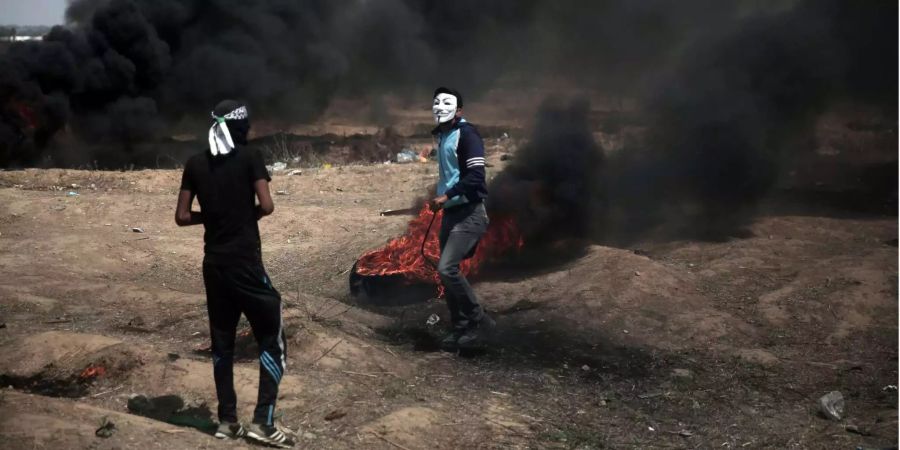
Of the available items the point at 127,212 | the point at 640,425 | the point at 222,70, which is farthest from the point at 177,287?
the point at 222,70

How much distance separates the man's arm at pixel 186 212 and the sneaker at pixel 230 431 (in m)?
1.11

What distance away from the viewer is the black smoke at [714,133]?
1010 centimetres

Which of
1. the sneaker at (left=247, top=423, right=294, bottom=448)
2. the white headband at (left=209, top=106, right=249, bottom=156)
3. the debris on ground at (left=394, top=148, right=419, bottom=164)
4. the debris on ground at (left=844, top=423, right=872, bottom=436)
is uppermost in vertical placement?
the white headband at (left=209, top=106, right=249, bottom=156)

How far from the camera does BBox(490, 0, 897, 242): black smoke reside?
10.1 meters

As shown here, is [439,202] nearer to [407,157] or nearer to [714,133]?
[714,133]

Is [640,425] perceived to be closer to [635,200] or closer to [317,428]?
[317,428]

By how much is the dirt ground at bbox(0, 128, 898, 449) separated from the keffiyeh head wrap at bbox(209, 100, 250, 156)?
1.51 m

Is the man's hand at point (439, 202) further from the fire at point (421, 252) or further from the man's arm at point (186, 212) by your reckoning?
the man's arm at point (186, 212)

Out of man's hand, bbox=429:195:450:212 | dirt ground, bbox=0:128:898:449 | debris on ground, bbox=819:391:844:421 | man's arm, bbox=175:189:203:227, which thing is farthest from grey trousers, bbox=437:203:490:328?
debris on ground, bbox=819:391:844:421

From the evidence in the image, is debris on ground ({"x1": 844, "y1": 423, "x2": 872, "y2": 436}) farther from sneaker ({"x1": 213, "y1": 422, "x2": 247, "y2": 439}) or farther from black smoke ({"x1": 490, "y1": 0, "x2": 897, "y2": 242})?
black smoke ({"x1": 490, "y1": 0, "x2": 897, "y2": 242})

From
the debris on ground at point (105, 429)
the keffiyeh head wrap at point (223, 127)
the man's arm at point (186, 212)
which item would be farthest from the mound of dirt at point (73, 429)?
the keffiyeh head wrap at point (223, 127)

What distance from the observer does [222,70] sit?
22.8m

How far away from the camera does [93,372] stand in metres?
5.89

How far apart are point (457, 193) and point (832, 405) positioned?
287cm
